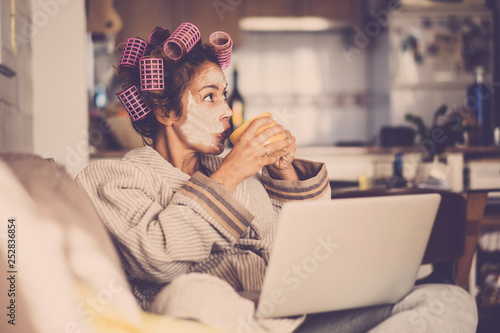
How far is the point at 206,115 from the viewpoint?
1057mm

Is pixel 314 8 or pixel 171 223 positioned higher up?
pixel 314 8

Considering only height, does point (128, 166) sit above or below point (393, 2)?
below

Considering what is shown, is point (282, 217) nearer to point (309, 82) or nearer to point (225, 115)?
point (225, 115)

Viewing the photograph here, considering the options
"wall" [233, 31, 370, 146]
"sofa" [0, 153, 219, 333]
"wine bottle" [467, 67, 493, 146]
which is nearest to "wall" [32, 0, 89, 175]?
"sofa" [0, 153, 219, 333]

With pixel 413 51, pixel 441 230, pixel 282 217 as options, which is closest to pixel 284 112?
pixel 413 51

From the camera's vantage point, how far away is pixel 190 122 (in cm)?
107

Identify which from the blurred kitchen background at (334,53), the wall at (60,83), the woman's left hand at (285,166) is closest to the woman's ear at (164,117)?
the woman's left hand at (285,166)

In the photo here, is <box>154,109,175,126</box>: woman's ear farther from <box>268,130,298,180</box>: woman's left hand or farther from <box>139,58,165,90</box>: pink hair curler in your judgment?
<box>268,130,298,180</box>: woman's left hand

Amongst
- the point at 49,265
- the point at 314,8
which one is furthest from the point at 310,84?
Answer: the point at 49,265

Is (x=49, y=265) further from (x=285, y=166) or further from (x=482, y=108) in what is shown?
(x=482, y=108)

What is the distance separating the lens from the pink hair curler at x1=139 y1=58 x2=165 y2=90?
1.02m

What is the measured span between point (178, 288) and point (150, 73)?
1.66ft

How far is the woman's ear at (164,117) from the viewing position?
109 cm

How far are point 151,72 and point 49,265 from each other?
A: 55 centimetres
